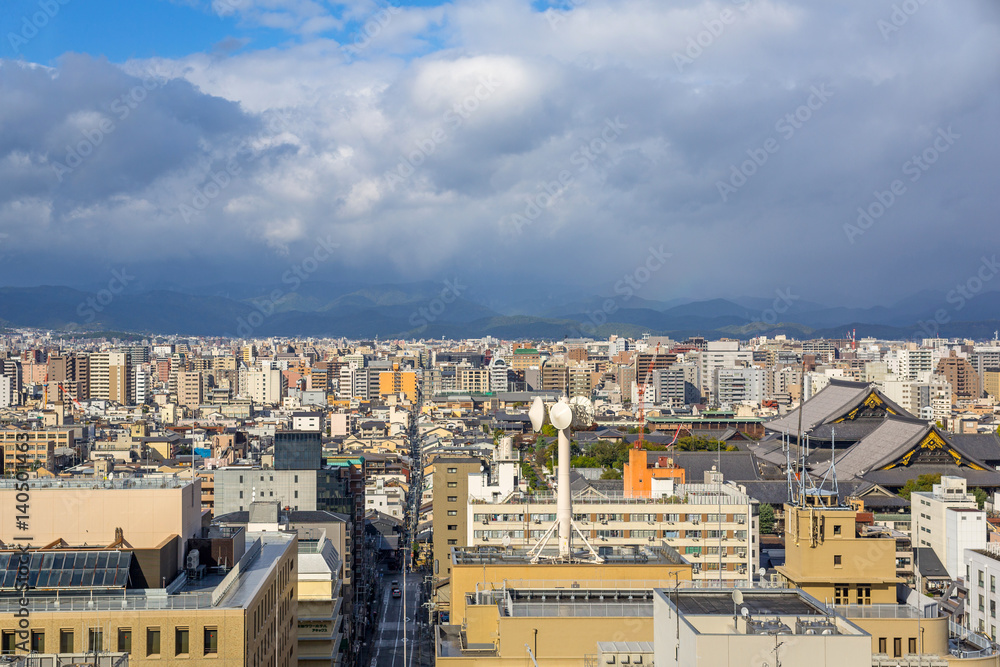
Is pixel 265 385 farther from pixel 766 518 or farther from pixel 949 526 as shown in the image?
pixel 949 526

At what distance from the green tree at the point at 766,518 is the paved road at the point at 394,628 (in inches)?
449

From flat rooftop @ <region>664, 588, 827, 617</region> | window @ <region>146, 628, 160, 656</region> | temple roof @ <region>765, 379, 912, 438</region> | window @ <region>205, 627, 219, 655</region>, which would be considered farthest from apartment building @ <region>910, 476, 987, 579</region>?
temple roof @ <region>765, 379, 912, 438</region>

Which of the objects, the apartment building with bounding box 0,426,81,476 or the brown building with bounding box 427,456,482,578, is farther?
the apartment building with bounding box 0,426,81,476

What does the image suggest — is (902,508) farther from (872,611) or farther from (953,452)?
(872,611)

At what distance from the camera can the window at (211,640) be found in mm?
10539

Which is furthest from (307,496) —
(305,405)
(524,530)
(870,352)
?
(870,352)

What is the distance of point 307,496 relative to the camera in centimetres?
3450

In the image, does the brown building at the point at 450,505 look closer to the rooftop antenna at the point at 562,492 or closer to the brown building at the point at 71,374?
the rooftop antenna at the point at 562,492

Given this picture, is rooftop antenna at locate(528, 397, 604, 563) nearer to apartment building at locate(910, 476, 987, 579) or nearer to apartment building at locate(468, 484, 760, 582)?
apartment building at locate(468, 484, 760, 582)

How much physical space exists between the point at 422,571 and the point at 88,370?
79536mm

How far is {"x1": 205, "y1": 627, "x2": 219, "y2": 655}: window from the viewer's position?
1054 centimetres

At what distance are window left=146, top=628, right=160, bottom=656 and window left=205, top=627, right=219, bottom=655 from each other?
46cm

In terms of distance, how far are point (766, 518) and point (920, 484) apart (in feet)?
31.9

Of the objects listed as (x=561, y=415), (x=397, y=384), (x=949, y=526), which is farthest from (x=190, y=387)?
(x=561, y=415)
